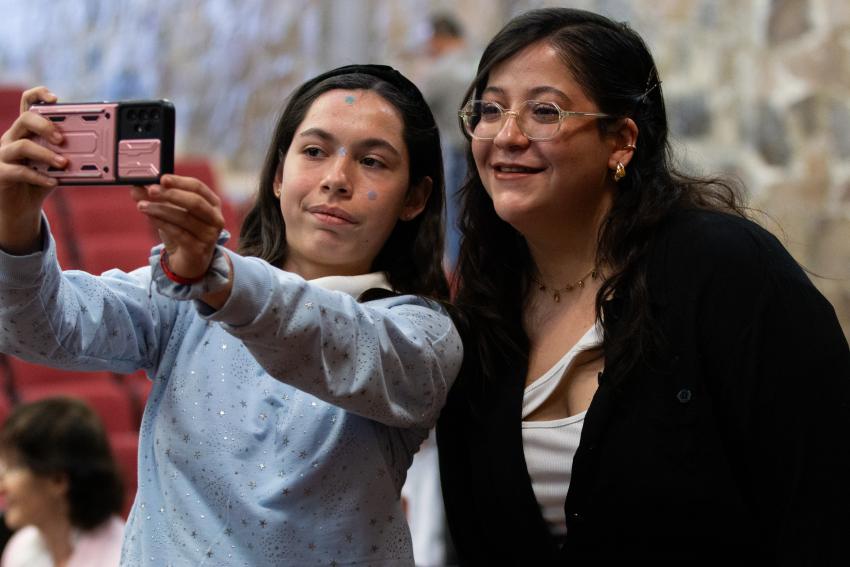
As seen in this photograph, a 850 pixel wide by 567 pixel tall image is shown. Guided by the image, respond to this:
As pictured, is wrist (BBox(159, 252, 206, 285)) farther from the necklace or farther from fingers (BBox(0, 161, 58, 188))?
the necklace

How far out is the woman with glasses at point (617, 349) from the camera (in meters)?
1.72

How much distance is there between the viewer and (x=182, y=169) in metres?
6.01

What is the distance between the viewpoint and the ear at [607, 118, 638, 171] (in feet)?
6.31

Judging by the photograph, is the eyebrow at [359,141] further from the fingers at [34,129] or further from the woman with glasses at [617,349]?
the fingers at [34,129]

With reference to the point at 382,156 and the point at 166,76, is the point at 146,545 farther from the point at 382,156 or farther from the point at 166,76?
the point at 166,76

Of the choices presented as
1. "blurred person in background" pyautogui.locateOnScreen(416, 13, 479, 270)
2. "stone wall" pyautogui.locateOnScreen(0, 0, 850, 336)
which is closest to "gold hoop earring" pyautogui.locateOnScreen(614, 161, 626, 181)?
"stone wall" pyautogui.locateOnScreen(0, 0, 850, 336)

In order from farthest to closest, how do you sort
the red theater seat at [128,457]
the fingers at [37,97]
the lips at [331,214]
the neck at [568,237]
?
1. the red theater seat at [128,457]
2. the neck at [568,237]
3. the lips at [331,214]
4. the fingers at [37,97]

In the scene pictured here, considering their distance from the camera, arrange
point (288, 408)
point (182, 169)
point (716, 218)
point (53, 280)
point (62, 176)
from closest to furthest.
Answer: point (62, 176), point (53, 280), point (288, 408), point (716, 218), point (182, 169)

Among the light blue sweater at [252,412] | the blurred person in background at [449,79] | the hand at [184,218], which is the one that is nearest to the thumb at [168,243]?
the hand at [184,218]

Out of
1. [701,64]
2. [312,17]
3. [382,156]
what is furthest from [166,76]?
[382,156]

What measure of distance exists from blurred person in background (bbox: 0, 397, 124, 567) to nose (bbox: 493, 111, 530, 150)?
170 cm

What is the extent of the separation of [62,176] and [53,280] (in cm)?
18

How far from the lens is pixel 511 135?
6.06 ft

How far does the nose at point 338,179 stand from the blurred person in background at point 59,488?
1.59 m
